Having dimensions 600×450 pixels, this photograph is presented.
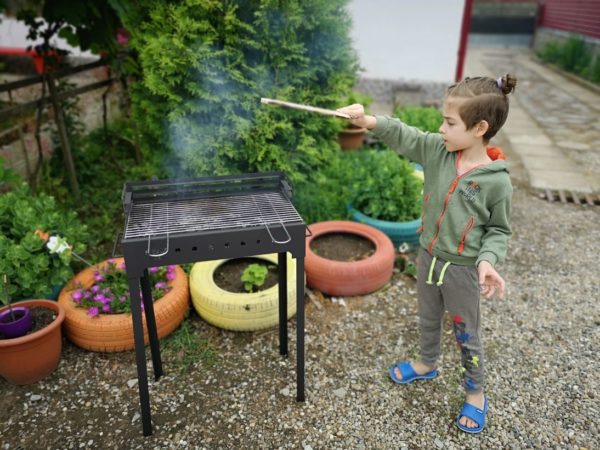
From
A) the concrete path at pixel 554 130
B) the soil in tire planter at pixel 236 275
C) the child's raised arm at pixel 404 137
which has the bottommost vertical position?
the concrete path at pixel 554 130

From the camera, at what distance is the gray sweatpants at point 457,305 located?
2.23 meters

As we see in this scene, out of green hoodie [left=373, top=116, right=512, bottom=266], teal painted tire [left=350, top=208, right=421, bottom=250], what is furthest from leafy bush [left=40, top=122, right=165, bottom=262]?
green hoodie [left=373, top=116, right=512, bottom=266]

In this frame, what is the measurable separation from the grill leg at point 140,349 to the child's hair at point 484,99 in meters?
1.64

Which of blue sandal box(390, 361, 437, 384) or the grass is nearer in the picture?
blue sandal box(390, 361, 437, 384)

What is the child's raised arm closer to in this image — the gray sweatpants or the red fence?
the gray sweatpants

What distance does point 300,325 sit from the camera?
2.37 m

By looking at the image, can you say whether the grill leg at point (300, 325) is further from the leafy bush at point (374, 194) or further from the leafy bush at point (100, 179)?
the leafy bush at point (100, 179)

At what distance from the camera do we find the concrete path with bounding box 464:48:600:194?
627 cm

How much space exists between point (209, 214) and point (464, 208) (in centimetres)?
125

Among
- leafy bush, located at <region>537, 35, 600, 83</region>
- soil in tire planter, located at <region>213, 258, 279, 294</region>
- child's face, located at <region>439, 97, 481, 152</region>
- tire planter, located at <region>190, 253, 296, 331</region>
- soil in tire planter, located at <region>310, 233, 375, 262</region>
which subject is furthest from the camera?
leafy bush, located at <region>537, 35, 600, 83</region>

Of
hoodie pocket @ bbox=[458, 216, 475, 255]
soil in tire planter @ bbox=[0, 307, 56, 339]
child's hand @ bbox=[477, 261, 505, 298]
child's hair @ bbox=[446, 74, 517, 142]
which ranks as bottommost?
soil in tire planter @ bbox=[0, 307, 56, 339]

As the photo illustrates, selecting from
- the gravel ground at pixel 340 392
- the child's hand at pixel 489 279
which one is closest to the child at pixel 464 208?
the child's hand at pixel 489 279

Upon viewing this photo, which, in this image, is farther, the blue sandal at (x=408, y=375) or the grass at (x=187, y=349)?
the grass at (x=187, y=349)

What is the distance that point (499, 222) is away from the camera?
6.81 ft
